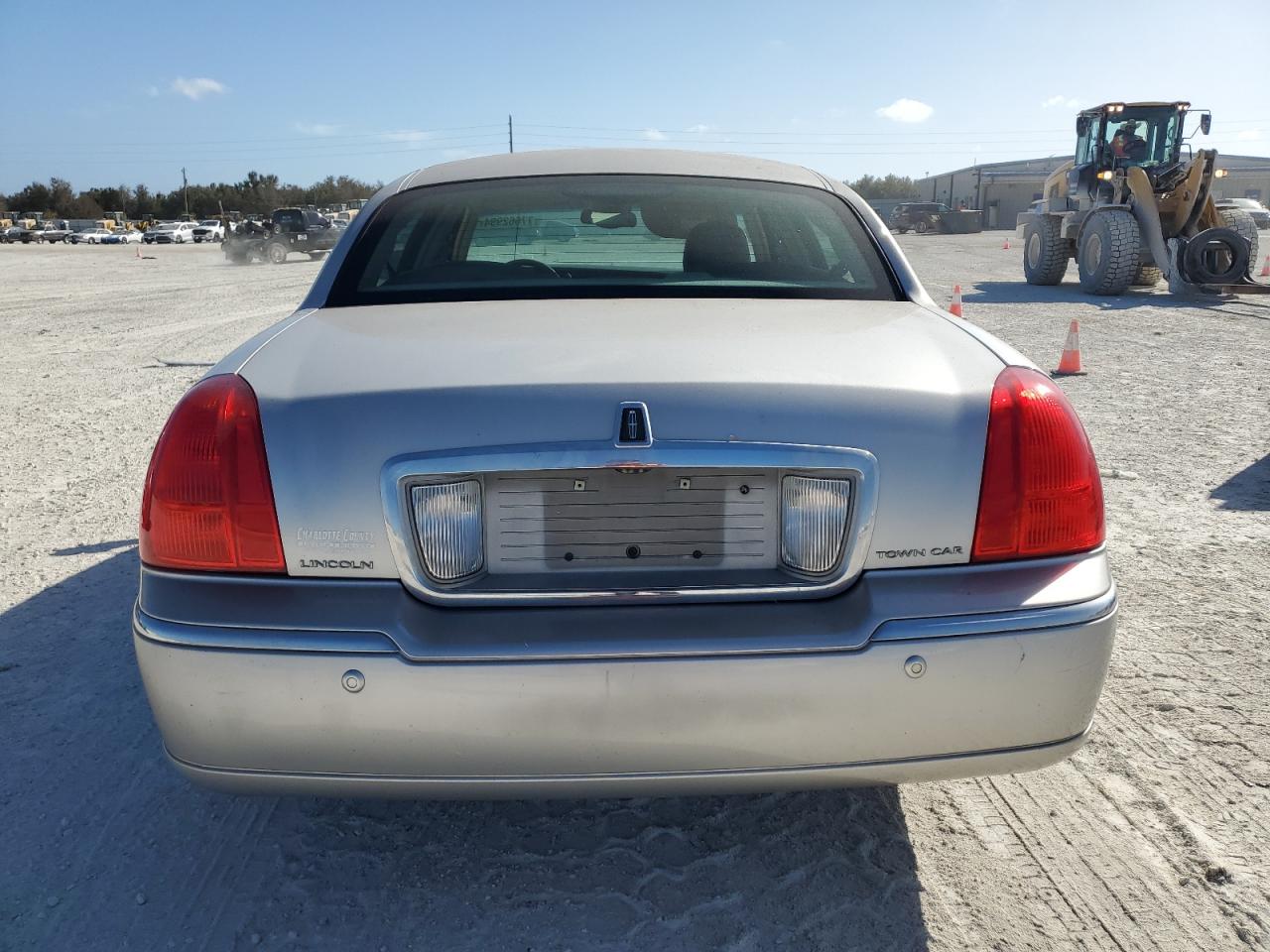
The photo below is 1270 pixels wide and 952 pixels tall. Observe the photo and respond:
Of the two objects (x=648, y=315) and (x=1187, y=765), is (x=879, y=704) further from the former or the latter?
(x=1187, y=765)

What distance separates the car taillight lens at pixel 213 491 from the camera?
5.75 ft

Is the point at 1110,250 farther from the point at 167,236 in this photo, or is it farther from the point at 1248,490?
the point at 167,236

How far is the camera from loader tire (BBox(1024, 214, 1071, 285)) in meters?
17.3

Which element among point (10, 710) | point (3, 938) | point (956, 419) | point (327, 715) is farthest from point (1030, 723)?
point (10, 710)

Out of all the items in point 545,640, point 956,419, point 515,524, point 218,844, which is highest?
point 956,419

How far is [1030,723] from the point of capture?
1.79 metres

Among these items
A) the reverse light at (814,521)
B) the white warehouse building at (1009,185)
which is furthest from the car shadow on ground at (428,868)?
the white warehouse building at (1009,185)

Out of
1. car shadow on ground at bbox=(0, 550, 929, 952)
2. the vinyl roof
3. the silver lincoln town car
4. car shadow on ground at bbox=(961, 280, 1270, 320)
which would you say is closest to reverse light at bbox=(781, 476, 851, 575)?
the silver lincoln town car

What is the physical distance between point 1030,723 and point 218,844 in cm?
181

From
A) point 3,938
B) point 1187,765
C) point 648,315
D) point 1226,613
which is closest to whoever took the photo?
point 3,938

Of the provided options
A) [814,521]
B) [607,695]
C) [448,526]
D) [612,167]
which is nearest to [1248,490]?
[612,167]

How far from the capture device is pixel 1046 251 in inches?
687

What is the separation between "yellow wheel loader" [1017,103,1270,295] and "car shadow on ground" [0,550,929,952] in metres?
14.9

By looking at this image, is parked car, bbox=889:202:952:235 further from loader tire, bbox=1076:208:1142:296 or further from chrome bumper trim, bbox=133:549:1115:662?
chrome bumper trim, bbox=133:549:1115:662
